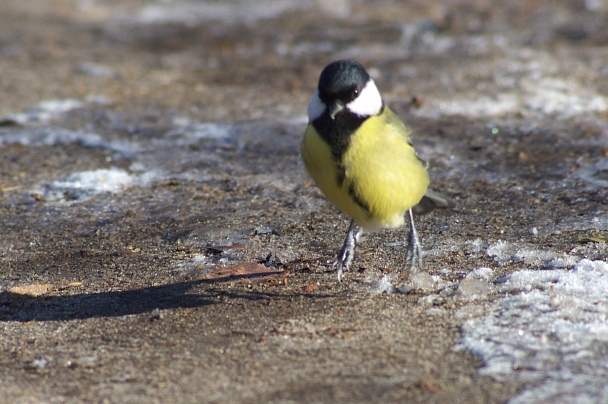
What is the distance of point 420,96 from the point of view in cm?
738

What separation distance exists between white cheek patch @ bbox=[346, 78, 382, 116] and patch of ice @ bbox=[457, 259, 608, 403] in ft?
3.50

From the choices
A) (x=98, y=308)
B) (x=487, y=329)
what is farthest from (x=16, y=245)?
(x=487, y=329)

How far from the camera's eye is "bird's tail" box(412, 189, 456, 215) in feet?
14.2

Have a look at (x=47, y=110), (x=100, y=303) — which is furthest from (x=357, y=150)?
(x=47, y=110)

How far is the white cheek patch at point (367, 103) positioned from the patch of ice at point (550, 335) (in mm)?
1068

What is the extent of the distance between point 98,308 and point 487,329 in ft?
6.24

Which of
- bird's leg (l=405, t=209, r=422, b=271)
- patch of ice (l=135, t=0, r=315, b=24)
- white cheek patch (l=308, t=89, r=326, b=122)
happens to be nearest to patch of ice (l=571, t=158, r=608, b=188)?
bird's leg (l=405, t=209, r=422, b=271)

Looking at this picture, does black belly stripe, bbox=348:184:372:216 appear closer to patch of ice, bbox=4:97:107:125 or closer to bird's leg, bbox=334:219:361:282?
bird's leg, bbox=334:219:361:282

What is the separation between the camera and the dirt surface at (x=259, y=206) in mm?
3148

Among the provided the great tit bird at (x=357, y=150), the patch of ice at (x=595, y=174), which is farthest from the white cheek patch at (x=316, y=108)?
the patch of ice at (x=595, y=174)

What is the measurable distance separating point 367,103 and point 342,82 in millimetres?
219

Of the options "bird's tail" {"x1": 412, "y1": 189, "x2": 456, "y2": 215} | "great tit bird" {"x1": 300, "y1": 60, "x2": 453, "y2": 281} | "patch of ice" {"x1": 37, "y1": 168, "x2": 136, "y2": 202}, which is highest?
"great tit bird" {"x1": 300, "y1": 60, "x2": 453, "y2": 281}

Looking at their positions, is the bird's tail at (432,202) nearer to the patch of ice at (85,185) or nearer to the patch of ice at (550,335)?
the patch of ice at (550,335)

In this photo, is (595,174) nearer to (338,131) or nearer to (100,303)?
(338,131)
